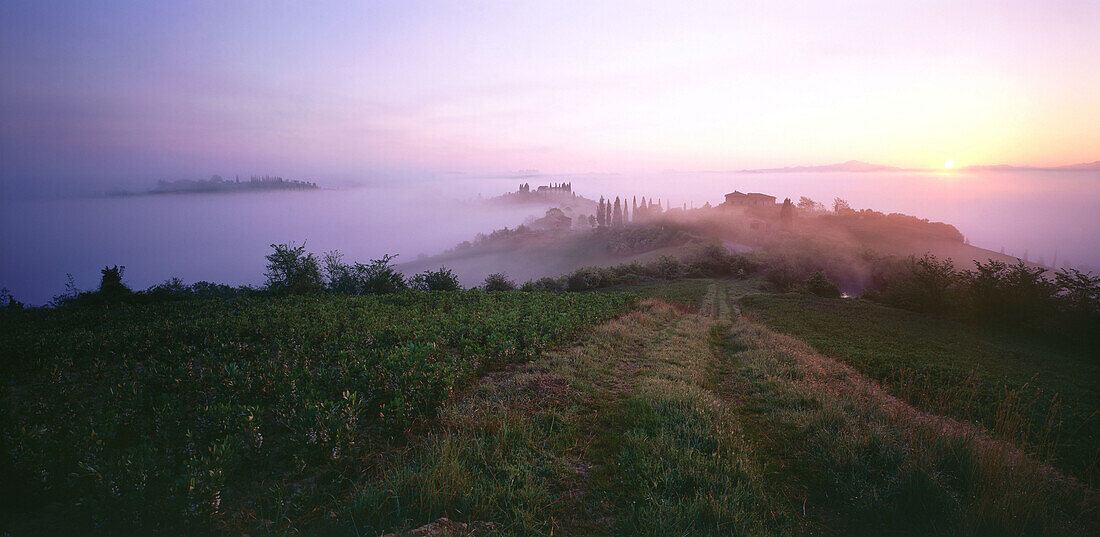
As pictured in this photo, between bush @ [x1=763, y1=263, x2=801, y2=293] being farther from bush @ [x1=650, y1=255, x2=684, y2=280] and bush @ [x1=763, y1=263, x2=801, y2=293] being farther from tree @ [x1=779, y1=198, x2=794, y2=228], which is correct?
tree @ [x1=779, y1=198, x2=794, y2=228]

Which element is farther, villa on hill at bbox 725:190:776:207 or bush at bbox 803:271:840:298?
villa on hill at bbox 725:190:776:207

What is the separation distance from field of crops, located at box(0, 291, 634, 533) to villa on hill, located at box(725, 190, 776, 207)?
148 m

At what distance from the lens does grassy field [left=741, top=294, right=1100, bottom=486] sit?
29.8ft

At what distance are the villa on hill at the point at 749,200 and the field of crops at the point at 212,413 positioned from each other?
147925 mm

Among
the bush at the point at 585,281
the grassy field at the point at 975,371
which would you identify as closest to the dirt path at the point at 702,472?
the grassy field at the point at 975,371

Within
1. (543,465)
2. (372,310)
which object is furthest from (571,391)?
(372,310)

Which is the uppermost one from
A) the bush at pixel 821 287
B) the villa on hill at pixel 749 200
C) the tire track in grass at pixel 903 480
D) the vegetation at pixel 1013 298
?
the villa on hill at pixel 749 200

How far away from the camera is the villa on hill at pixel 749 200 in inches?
5311

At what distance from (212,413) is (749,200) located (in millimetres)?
160482

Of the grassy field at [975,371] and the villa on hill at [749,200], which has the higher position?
the villa on hill at [749,200]

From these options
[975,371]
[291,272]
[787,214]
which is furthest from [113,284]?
[787,214]

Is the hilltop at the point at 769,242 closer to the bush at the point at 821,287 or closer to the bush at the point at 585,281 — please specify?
the bush at the point at 821,287

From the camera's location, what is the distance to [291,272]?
33594 millimetres

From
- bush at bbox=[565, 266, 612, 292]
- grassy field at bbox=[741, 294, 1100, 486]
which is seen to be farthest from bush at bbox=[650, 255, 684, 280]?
grassy field at bbox=[741, 294, 1100, 486]
